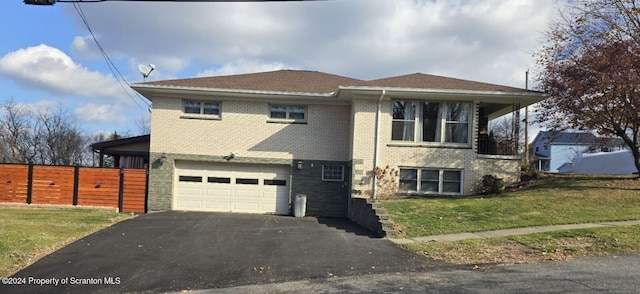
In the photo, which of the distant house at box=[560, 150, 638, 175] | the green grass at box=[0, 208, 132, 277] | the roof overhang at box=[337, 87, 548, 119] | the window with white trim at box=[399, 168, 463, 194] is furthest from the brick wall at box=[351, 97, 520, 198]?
the distant house at box=[560, 150, 638, 175]

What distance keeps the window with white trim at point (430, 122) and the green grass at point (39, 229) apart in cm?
1066

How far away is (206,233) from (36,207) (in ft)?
30.3

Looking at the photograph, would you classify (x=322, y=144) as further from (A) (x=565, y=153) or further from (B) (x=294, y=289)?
(A) (x=565, y=153)

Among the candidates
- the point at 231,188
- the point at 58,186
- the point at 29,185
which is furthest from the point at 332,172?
the point at 29,185

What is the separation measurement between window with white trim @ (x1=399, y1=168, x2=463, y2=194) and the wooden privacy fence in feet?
35.4

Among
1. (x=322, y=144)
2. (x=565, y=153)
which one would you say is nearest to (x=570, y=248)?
(x=322, y=144)

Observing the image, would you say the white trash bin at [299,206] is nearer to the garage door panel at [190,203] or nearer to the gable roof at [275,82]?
the garage door panel at [190,203]

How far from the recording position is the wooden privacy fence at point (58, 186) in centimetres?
1920

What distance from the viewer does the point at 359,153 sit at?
18.3 meters

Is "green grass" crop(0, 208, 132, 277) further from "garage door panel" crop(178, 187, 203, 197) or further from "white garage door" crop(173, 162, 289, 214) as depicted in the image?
"white garage door" crop(173, 162, 289, 214)

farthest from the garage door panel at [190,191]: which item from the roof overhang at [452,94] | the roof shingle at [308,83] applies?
the roof overhang at [452,94]

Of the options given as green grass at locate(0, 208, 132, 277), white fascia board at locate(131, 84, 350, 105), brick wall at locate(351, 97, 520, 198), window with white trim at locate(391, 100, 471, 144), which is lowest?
green grass at locate(0, 208, 132, 277)

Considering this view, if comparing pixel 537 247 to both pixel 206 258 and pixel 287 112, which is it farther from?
pixel 287 112

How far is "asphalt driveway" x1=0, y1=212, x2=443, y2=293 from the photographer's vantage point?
9.05 meters
